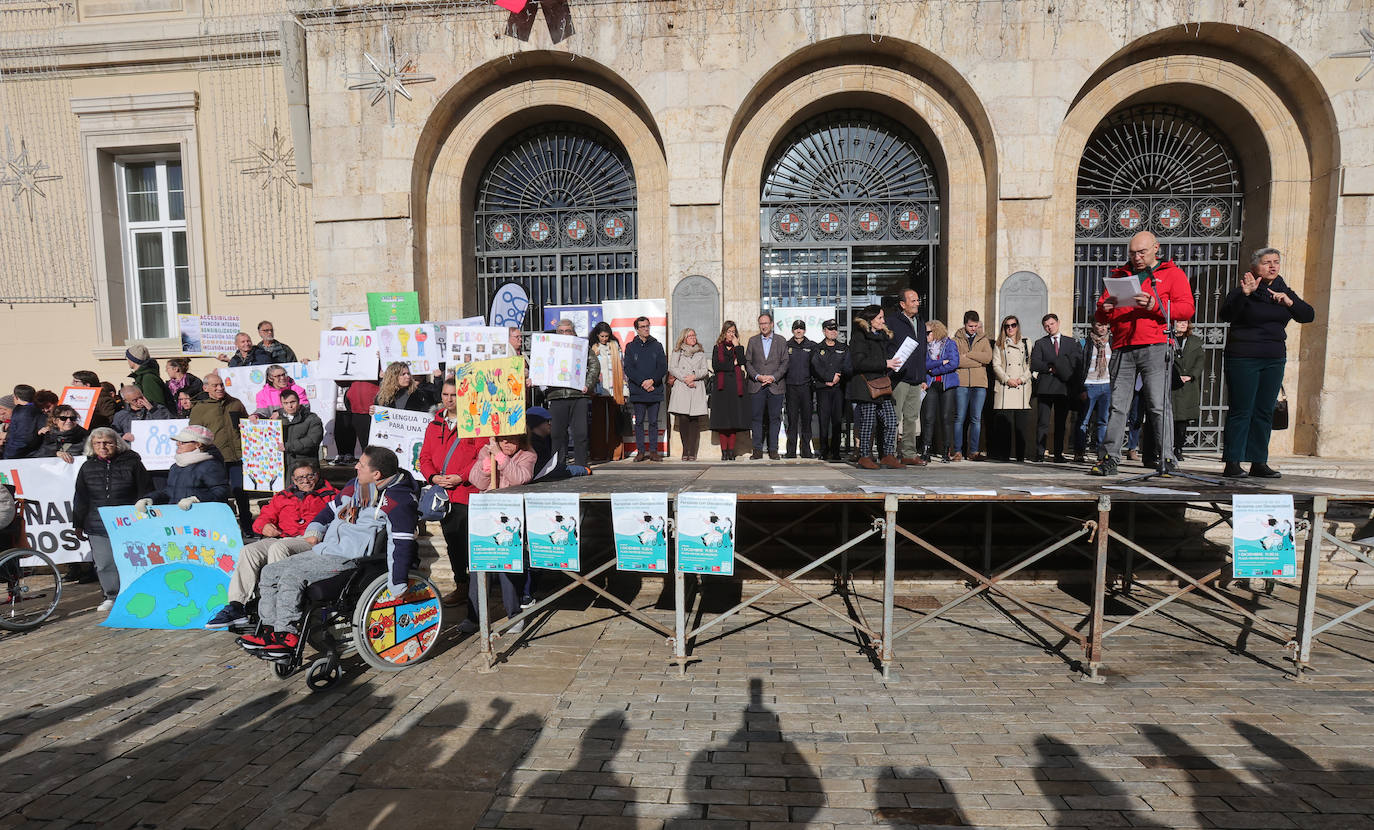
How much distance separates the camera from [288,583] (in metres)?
4.47

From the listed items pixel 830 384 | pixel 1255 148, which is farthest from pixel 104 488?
pixel 1255 148

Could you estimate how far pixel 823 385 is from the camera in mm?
8477

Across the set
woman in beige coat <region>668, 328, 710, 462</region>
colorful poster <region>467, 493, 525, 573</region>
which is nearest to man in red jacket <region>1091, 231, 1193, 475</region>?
woman in beige coat <region>668, 328, 710, 462</region>

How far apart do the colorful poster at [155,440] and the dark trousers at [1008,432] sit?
401 inches

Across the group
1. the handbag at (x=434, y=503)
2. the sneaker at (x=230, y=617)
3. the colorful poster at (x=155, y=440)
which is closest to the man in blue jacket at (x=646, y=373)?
A: the handbag at (x=434, y=503)

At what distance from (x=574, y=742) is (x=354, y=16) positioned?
36.5 feet

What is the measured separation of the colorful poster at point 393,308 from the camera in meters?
9.42

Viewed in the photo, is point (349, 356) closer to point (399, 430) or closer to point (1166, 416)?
point (399, 430)

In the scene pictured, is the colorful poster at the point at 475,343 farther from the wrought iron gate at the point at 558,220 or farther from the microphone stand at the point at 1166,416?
the microphone stand at the point at 1166,416

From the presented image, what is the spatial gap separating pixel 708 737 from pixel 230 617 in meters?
3.76

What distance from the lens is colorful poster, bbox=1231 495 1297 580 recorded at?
4414 millimetres

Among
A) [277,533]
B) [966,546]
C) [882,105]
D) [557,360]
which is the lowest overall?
[966,546]

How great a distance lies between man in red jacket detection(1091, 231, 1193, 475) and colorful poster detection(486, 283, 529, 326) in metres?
8.40

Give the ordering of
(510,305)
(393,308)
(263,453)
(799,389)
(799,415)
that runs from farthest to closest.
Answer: (510,305) < (393,308) < (799,415) < (799,389) < (263,453)
